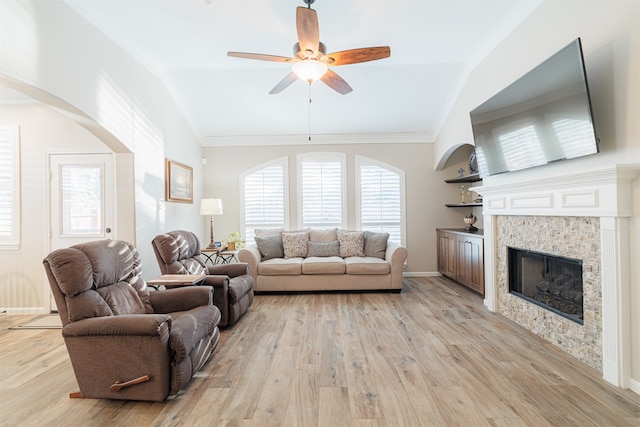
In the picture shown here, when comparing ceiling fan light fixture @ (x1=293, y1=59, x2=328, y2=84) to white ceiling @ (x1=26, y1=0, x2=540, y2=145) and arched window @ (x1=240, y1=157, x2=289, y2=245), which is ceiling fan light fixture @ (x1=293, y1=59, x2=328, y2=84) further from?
arched window @ (x1=240, y1=157, x2=289, y2=245)

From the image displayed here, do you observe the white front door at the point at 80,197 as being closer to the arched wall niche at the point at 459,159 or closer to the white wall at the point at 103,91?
the white wall at the point at 103,91

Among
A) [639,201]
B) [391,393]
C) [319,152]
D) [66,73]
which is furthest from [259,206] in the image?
[639,201]

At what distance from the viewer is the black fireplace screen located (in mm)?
2668

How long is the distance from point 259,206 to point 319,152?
1.60m

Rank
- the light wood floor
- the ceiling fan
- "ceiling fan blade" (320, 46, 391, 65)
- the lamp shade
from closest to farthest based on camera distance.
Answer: the light wood floor < the ceiling fan < "ceiling fan blade" (320, 46, 391, 65) < the lamp shade

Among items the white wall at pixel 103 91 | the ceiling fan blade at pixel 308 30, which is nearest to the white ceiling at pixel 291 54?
the white wall at pixel 103 91

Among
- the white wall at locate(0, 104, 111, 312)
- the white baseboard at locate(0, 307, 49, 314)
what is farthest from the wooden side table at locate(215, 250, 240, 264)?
the white baseboard at locate(0, 307, 49, 314)

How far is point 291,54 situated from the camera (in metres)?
3.83

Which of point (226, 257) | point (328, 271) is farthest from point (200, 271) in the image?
point (328, 271)

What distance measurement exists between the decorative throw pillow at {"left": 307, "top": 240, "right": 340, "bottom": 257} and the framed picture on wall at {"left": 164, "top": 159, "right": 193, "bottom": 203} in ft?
7.38

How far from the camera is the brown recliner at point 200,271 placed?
3.28 metres

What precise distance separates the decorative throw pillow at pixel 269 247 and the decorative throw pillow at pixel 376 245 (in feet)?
4.94

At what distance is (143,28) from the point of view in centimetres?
334

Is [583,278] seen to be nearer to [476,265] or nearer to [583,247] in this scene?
[583,247]
